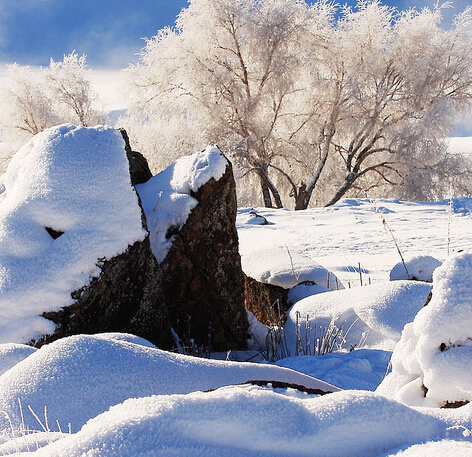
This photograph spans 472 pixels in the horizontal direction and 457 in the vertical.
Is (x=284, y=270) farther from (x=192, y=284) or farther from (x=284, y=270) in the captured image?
(x=192, y=284)

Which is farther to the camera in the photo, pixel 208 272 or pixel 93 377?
pixel 208 272

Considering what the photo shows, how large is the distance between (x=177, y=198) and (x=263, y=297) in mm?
1528

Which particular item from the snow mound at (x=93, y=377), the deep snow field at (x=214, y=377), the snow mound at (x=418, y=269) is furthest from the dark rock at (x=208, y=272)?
the snow mound at (x=418, y=269)

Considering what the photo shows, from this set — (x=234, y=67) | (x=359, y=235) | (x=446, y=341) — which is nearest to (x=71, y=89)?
(x=234, y=67)

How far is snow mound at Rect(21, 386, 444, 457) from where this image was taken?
0.76 metres

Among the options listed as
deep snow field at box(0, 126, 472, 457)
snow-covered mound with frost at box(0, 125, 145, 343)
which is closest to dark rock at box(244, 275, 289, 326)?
deep snow field at box(0, 126, 472, 457)

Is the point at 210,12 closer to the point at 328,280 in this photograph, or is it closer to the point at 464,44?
the point at 464,44

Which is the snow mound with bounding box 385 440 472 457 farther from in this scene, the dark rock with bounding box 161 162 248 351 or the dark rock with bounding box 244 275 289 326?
the dark rock with bounding box 244 275 289 326

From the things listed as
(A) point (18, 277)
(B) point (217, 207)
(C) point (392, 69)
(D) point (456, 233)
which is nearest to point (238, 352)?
(B) point (217, 207)

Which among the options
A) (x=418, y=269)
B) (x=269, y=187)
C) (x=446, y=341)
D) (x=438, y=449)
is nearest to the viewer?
(x=438, y=449)

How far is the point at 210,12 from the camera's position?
15.6 m

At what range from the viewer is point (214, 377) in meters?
1.53

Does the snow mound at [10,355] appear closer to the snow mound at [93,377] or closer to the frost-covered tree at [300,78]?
the snow mound at [93,377]

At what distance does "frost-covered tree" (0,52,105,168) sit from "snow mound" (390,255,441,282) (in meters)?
17.1
